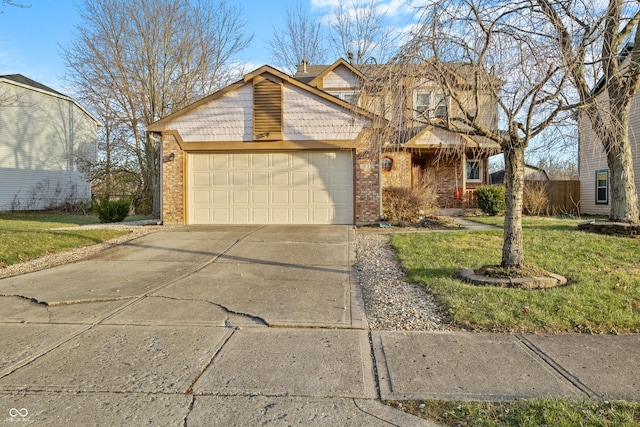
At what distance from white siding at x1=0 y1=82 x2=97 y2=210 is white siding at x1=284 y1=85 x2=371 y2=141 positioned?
1644cm

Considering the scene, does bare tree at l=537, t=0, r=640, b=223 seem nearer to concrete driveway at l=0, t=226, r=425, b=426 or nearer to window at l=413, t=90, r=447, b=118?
window at l=413, t=90, r=447, b=118

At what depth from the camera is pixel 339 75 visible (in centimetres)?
1902

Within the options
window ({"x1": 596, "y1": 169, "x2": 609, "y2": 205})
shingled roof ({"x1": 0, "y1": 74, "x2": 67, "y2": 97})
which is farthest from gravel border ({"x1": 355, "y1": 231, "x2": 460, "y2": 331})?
shingled roof ({"x1": 0, "y1": 74, "x2": 67, "y2": 97})

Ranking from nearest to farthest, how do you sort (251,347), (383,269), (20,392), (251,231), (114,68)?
1. (20,392)
2. (251,347)
3. (383,269)
4. (251,231)
5. (114,68)

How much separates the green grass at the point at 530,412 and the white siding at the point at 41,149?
24591 mm

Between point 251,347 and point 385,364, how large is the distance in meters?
1.26

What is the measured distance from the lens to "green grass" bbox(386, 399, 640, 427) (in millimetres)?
2527

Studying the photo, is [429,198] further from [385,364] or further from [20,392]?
[20,392]

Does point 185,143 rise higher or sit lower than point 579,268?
higher

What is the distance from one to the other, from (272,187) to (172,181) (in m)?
3.13

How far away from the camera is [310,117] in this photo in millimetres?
12008

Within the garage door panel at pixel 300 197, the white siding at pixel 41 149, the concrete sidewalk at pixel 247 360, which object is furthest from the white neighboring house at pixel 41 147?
the concrete sidewalk at pixel 247 360

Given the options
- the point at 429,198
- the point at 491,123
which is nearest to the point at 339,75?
the point at 429,198

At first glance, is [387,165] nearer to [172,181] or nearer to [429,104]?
[172,181]
